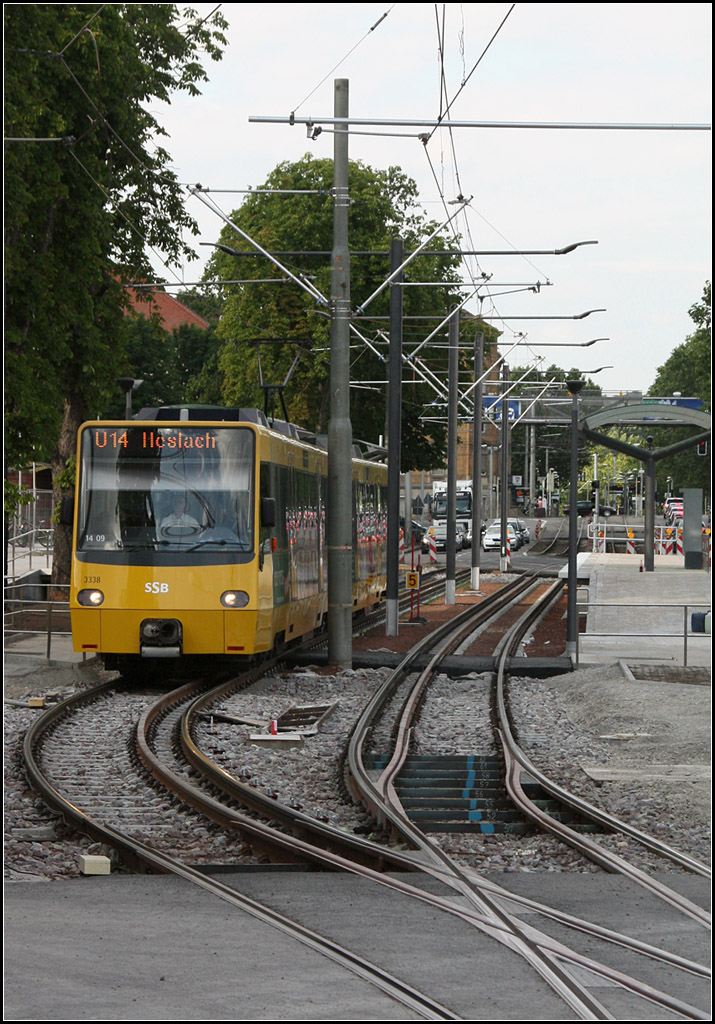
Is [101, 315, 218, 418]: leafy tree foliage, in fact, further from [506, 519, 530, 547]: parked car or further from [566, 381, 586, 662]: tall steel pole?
[566, 381, 586, 662]: tall steel pole

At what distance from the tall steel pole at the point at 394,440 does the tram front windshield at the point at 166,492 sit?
32.9 feet

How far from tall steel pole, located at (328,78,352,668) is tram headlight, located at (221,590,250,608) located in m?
4.13

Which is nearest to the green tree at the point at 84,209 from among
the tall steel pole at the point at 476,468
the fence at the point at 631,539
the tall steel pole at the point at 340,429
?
the tall steel pole at the point at 340,429

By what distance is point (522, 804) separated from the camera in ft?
35.6

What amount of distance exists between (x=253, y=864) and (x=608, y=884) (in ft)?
6.88

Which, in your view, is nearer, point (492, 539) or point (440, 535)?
point (440, 535)

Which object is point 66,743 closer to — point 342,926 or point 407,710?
point 407,710

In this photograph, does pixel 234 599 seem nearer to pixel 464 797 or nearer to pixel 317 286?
pixel 464 797

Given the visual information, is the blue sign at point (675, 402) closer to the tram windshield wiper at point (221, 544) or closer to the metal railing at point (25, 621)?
Answer: the tram windshield wiper at point (221, 544)

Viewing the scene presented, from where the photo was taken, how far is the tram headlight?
17.6 m

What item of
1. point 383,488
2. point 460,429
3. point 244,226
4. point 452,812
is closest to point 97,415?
point 383,488

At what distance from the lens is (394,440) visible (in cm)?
2838

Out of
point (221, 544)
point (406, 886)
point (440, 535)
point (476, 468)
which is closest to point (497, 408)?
point (440, 535)

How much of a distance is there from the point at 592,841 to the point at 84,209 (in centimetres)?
1939
